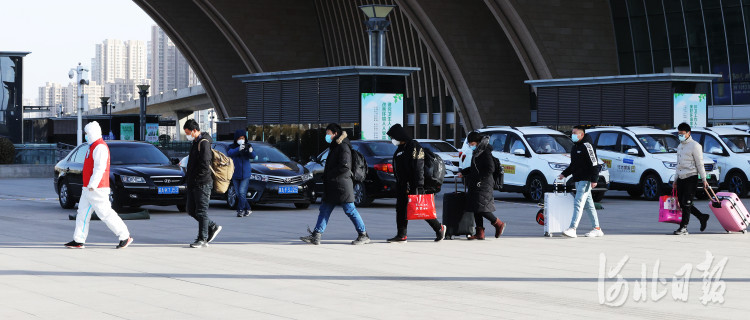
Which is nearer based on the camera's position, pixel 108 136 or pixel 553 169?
pixel 553 169

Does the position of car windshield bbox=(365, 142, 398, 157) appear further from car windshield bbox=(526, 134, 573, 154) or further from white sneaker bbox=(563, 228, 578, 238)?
white sneaker bbox=(563, 228, 578, 238)

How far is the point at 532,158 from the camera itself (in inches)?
860

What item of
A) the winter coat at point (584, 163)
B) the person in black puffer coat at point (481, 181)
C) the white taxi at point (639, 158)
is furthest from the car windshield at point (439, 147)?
the person in black puffer coat at point (481, 181)

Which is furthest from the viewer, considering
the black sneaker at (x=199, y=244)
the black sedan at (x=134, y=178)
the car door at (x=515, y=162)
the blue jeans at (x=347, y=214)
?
the car door at (x=515, y=162)

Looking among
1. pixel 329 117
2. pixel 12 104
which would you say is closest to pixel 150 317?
pixel 329 117

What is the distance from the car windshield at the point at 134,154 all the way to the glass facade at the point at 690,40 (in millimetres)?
28932

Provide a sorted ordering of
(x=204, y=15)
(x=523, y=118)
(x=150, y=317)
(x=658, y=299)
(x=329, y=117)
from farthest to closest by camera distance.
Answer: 1. (x=204, y=15)
2. (x=523, y=118)
3. (x=329, y=117)
4. (x=658, y=299)
5. (x=150, y=317)

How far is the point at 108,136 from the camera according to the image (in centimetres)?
5603

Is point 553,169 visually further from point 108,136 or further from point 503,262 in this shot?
point 108,136

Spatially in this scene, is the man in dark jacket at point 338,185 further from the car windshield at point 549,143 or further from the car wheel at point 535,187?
the car windshield at point 549,143

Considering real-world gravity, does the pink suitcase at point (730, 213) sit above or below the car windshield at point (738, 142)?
below

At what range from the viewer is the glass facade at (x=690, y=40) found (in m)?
42.6

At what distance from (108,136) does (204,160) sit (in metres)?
44.7

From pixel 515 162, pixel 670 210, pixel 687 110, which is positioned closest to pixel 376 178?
pixel 515 162
